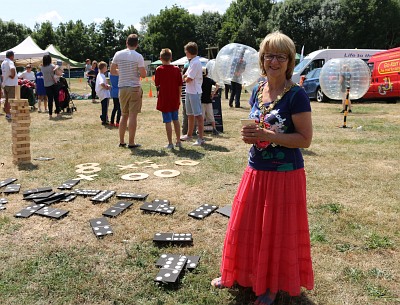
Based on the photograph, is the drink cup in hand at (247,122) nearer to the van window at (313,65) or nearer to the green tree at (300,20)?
the van window at (313,65)

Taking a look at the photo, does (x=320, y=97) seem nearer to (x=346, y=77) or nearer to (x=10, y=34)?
(x=346, y=77)

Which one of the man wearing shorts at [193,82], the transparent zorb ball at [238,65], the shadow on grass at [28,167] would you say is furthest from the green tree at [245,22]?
the shadow on grass at [28,167]

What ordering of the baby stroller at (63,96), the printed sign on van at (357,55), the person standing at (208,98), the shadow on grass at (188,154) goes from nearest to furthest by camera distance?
1. the shadow on grass at (188,154)
2. the person standing at (208,98)
3. the baby stroller at (63,96)
4. the printed sign on van at (357,55)

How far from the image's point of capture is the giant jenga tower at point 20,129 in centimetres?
664

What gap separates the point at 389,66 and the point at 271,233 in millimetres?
17363

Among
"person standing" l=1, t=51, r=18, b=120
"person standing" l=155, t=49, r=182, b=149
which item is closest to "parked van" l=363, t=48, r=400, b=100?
"person standing" l=155, t=49, r=182, b=149

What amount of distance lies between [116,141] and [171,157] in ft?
7.00

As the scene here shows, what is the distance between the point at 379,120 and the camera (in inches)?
481

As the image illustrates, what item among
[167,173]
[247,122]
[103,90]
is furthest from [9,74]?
[247,122]

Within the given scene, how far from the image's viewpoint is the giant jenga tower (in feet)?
21.8

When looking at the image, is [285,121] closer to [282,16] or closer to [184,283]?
[184,283]

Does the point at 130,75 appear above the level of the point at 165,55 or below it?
below

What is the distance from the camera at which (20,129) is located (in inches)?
265

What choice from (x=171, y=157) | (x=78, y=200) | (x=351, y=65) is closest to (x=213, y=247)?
(x=78, y=200)
